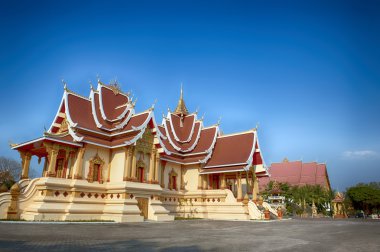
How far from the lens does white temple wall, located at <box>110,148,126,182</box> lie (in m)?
18.0

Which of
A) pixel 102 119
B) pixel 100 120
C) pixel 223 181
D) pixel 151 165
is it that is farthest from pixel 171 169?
pixel 100 120

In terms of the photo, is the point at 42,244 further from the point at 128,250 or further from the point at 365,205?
the point at 365,205

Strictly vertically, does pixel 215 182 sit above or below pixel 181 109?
below

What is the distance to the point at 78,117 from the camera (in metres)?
18.4

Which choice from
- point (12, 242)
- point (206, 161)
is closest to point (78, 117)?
point (206, 161)

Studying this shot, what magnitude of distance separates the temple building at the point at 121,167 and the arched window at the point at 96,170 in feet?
0.20

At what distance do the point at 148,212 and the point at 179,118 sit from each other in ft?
40.0

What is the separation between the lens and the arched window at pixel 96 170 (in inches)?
685

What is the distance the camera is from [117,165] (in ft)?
Answer: 60.4

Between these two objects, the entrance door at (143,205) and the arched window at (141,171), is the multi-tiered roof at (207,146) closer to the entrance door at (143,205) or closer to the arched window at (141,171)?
the arched window at (141,171)

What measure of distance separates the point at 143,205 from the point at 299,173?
4477cm

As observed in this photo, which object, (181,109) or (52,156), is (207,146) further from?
(52,156)

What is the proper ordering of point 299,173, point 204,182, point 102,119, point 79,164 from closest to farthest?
point 79,164 < point 102,119 < point 204,182 < point 299,173

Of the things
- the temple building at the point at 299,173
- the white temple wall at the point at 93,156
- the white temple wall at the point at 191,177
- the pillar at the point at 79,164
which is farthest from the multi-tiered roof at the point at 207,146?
the temple building at the point at 299,173
